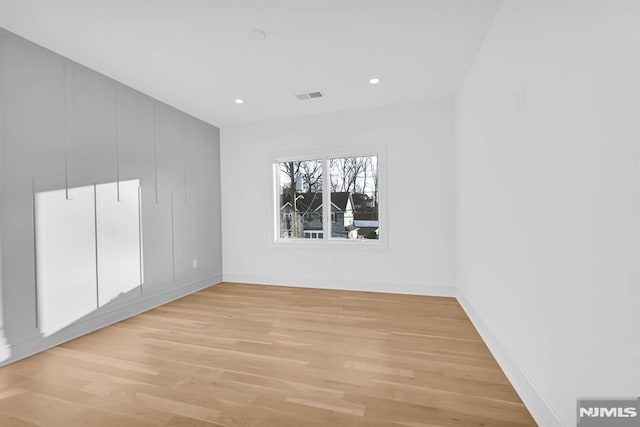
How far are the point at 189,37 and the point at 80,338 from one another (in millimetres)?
3002

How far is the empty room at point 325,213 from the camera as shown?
1226mm

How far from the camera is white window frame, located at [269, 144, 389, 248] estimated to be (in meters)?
4.14

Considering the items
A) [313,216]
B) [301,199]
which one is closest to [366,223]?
[313,216]

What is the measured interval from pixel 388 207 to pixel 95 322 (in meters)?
3.78

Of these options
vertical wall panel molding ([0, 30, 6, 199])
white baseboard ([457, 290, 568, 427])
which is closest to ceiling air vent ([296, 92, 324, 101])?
vertical wall panel molding ([0, 30, 6, 199])

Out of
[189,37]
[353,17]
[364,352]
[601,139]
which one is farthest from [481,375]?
[189,37]

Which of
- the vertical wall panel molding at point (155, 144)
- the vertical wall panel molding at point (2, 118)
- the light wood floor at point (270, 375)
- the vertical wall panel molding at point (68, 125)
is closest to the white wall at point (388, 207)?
the light wood floor at point (270, 375)

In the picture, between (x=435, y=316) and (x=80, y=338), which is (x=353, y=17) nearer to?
(x=435, y=316)

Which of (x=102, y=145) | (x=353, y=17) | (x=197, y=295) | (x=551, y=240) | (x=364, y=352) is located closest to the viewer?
(x=551, y=240)

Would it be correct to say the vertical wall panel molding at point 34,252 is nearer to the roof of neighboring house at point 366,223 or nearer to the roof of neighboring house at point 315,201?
the roof of neighboring house at point 315,201

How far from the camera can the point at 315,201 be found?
15.1 feet

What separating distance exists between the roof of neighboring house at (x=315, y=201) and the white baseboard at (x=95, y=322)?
195 cm

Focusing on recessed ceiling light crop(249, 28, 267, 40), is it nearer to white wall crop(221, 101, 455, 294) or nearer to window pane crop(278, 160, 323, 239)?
white wall crop(221, 101, 455, 294)

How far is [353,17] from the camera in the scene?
7.13ft
